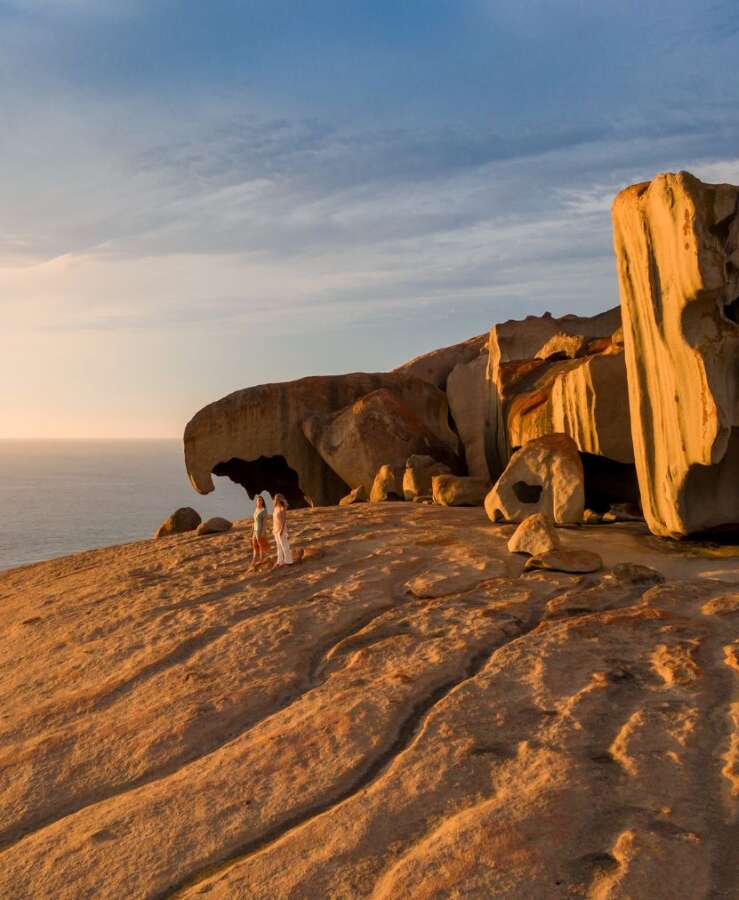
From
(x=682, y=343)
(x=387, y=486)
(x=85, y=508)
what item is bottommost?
(x=85, y=508)

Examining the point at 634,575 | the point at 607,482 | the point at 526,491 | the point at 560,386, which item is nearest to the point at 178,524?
the point at 526,491

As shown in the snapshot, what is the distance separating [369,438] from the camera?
18891 mm

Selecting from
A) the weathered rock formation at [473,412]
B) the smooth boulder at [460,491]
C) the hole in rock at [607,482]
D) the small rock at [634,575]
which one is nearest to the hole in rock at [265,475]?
the weathered rock formation at [473,412]

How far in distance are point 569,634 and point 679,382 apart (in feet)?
13.5

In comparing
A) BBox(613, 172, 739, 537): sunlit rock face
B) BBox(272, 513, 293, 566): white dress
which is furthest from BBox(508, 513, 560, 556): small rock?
BBox(272, 513, 293, 566): white dress

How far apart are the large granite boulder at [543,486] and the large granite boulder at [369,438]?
6.10 metres

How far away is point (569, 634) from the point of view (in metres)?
7.55

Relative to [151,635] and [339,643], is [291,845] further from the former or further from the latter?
[151,635]

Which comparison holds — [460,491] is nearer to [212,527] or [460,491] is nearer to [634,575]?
[212,527]

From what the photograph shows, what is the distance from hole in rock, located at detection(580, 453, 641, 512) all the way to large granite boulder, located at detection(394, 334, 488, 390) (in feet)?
41.1

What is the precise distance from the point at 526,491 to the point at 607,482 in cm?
236

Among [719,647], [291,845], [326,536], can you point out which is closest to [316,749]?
[291,845]

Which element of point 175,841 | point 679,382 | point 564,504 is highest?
point 679,382

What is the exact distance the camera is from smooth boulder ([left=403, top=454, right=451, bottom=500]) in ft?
54.3
